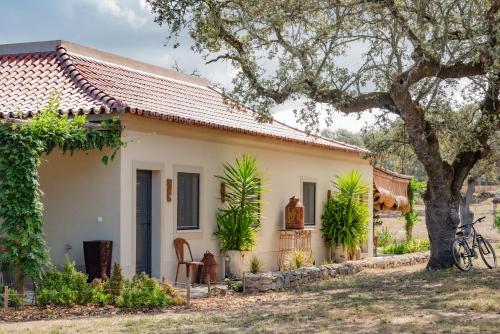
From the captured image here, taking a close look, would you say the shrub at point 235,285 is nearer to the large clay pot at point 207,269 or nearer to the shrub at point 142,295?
the large clay pot at point 207,269

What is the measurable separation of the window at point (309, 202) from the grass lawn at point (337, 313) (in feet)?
18.3

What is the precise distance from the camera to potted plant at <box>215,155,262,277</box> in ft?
56.9

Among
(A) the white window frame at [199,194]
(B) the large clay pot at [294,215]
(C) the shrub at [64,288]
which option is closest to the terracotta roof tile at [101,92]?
(A) the white window frame at [199,194]

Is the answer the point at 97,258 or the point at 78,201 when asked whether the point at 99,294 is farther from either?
the point at 78,201

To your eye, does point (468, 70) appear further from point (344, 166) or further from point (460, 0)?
point (344, 166)

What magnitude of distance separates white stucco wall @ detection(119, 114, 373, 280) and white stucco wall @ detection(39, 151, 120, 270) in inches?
7.9

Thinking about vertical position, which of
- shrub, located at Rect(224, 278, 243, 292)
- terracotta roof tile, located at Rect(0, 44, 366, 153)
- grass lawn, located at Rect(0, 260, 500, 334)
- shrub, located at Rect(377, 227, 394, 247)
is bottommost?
grass lawn, located at Rect(0, 260, 500, 334)

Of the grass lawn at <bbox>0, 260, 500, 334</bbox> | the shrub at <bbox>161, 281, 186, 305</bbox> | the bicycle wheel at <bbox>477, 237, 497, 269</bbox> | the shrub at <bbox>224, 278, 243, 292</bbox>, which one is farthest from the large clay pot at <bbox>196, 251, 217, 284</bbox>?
the bicycle wheel at <bbox>477, 237, 497, 269</bbox>

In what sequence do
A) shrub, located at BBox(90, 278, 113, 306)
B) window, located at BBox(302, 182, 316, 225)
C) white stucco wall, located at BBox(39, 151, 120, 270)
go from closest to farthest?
shrub, located at BBox(90, 278, 113, 306) → white stucco wall, located at BBox(39, 151, 120, 270) → window, located at BBox(302, 182, 316, 225)

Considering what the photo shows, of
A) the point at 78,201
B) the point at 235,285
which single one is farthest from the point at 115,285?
the point at 235,285

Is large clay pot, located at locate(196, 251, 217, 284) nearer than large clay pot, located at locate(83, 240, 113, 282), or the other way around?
large clay pot, located at locate(83, 240, 113, 282)

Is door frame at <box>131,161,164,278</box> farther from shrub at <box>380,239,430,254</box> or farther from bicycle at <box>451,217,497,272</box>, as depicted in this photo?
shrub at <box>380,239,430,254</box>

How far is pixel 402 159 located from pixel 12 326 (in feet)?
39.1

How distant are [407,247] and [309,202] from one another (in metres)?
5.62
